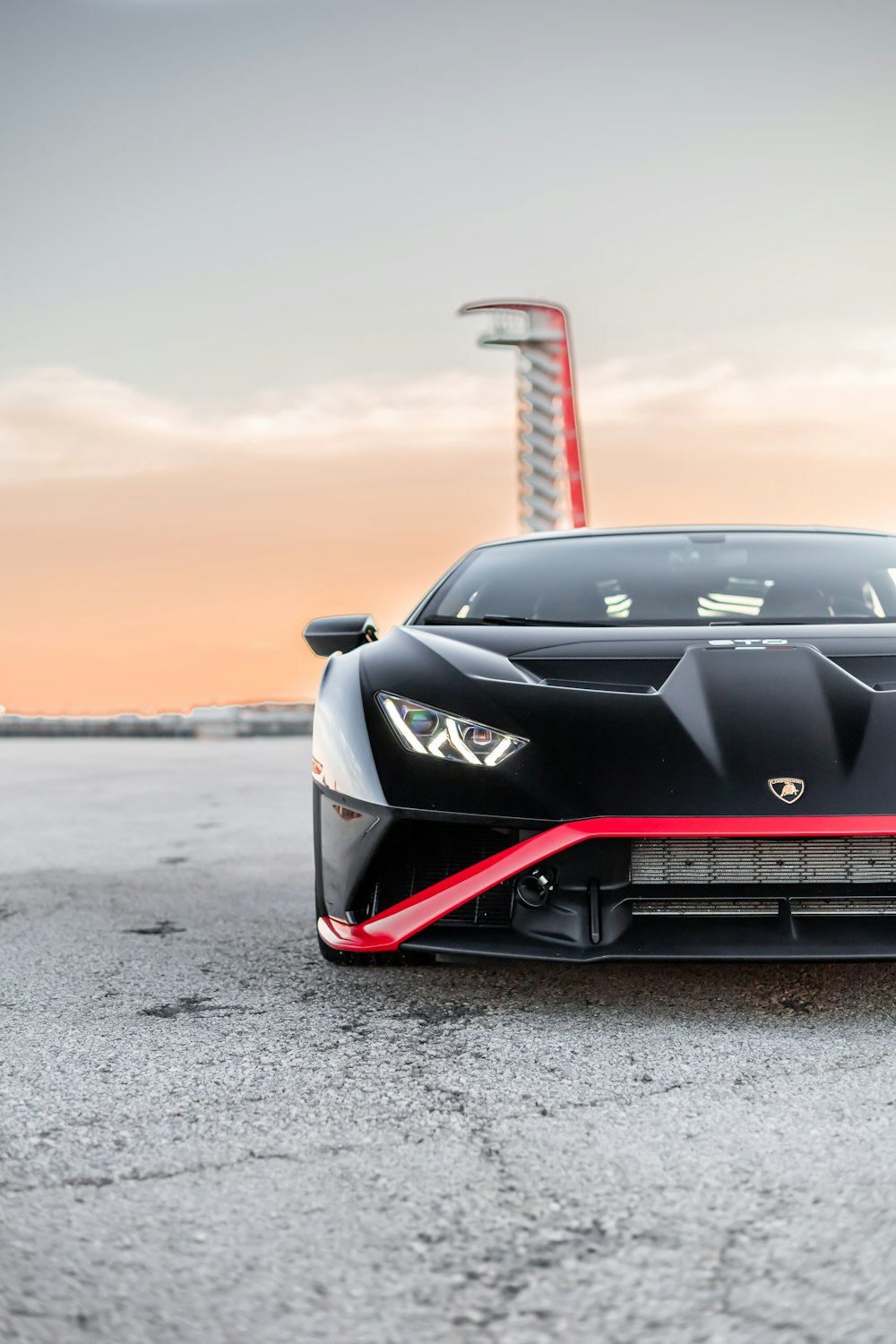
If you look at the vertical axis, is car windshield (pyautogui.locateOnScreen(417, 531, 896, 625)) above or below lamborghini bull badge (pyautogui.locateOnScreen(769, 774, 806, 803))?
above

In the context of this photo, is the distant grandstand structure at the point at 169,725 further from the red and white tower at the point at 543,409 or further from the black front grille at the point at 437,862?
the red and white tower at the point at 543,409

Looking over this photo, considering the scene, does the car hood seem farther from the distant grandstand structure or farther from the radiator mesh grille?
the distant grandstand structure

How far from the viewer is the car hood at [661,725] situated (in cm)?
281

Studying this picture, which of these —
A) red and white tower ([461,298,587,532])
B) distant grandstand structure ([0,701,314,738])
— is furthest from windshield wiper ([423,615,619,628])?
red and white tower ([461,298,587,532])

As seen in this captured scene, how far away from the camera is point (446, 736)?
2.97 metres

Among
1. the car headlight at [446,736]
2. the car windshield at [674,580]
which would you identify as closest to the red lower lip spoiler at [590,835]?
the car headlight at [446,736]

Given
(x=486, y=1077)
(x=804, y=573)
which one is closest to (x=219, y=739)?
(x=804, y=573)

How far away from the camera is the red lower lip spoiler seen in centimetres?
277

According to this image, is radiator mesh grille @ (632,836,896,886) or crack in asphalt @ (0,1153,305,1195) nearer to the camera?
crack in asphalt @ (0,1153,305,1195)

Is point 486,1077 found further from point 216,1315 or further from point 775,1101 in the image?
point 216,1315

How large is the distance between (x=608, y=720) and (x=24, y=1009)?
1559mm

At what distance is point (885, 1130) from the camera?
2.25 m

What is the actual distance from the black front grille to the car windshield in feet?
3.07

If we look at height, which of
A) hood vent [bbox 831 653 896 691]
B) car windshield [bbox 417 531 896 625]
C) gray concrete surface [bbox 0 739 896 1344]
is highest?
car windshield [bbox 417 531 896 625]
